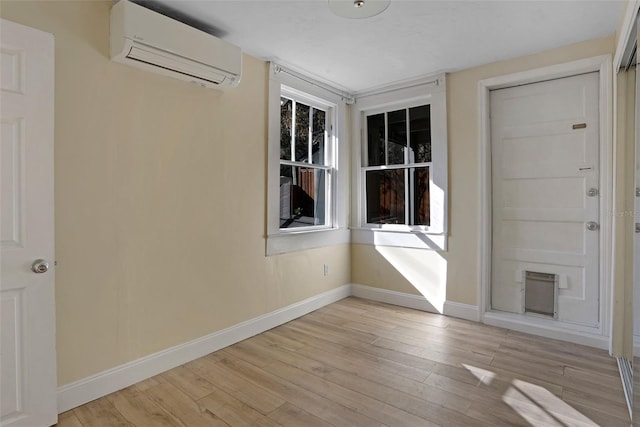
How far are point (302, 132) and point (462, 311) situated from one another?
99.3 inches

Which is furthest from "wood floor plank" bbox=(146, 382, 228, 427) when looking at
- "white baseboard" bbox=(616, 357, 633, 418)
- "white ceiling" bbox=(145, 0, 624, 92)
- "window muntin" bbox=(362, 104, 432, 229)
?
"window muntin" bbox=(362, 104, 432, 229)

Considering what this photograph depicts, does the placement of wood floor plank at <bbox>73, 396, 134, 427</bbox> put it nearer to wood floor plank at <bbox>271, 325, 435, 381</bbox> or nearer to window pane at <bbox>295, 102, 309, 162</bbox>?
wood floor plank at <bbox>271, 325, 435, 381</bbox>

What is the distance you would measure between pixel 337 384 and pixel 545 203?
2.48 metres

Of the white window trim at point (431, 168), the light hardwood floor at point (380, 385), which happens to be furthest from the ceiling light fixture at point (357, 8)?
the light hardwood floor at point (380, 385)

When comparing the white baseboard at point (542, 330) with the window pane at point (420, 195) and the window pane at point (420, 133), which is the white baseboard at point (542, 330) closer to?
the window pane at point (420, 195)

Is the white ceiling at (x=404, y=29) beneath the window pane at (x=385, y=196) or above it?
above

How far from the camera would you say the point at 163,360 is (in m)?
2.46

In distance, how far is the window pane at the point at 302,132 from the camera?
3.66 metres

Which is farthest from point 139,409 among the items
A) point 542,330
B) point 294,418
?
point 542,330

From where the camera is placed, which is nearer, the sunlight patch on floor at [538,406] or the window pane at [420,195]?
the sunlight patch on floor at [538,406]

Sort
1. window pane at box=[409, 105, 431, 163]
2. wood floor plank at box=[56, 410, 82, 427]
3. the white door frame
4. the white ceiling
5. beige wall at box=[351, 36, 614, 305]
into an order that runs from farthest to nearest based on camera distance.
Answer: window pane at box=[409, 105, 431, 163], beige wall at box=[351, 36, 614, 305], the white door frame, the white ceiling, wood floor plank at box=[56, 410, 82, 427]

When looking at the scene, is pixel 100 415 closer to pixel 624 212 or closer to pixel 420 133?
pixel 420 133

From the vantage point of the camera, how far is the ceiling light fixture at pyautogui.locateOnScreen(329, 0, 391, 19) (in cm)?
223

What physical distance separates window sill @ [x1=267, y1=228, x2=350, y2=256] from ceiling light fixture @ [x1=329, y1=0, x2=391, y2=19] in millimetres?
1940
